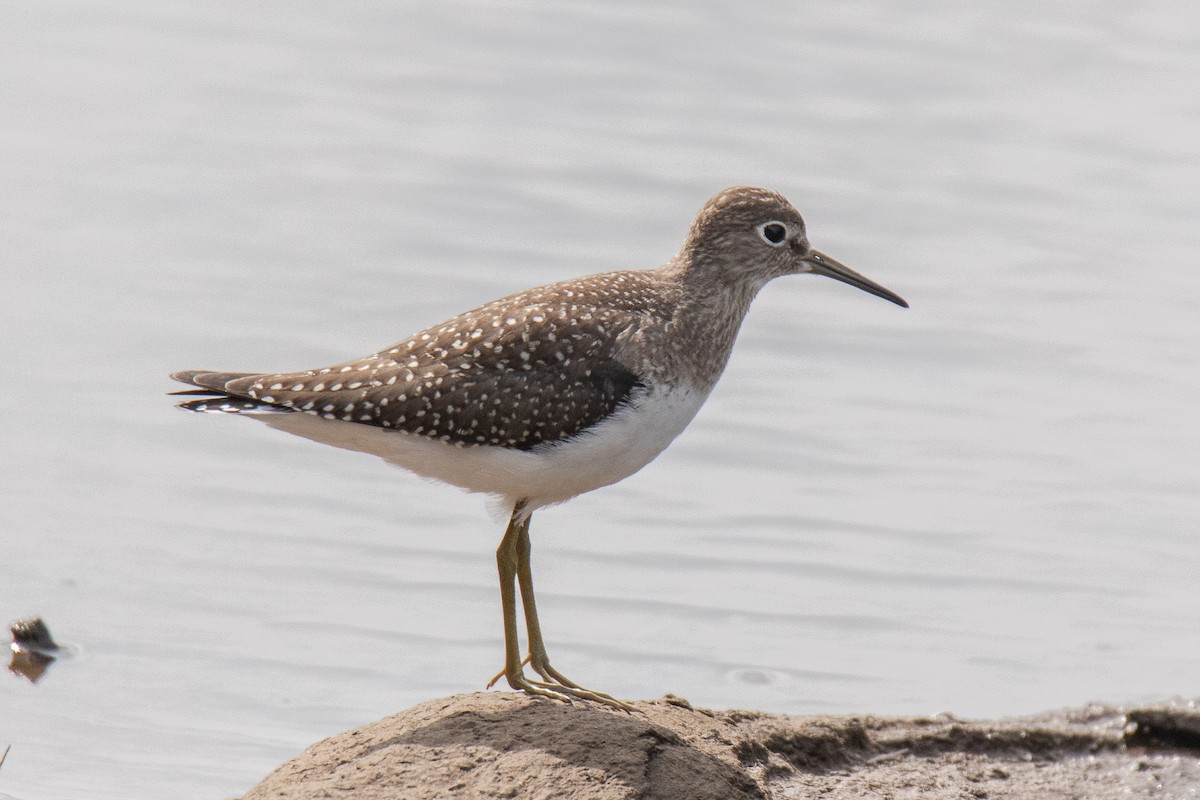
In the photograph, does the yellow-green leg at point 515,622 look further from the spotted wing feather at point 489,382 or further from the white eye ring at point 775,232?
the white eye ring at point 775,232

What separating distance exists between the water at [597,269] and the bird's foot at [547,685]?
194cm

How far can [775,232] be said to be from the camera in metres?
10.5

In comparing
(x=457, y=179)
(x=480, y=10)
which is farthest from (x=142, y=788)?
(x=480, y=10)

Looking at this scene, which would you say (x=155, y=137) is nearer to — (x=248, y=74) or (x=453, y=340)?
(x=248, y=74)

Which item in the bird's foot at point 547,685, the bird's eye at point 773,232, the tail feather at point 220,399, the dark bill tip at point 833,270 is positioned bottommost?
the bird's foot at point 547,685

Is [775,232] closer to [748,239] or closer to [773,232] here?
[773,232]

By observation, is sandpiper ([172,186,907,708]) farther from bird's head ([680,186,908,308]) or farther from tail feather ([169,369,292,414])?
bird's head ([680,186,908,308])

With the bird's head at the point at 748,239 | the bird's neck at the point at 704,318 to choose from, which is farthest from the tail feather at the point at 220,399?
the bird's head at the point at 748,239

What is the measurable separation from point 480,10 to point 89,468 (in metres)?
10.4

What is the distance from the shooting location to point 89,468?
45.9 ft

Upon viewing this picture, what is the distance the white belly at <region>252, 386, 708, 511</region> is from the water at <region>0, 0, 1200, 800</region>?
91.4 inches

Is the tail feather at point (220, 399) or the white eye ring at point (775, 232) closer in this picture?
the tail feather at point (220, 399)

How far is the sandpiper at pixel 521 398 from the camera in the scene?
9164 millimetres

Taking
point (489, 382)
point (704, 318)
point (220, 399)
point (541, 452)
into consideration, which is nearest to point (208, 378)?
point (220, 399)
